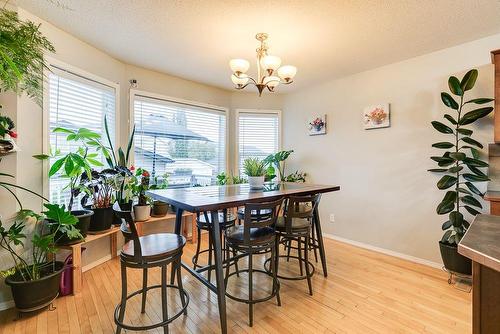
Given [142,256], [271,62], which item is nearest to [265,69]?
[271,62]

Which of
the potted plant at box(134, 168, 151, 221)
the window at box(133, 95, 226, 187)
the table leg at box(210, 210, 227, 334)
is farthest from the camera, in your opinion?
the window at box(133, 95, 226, 187)

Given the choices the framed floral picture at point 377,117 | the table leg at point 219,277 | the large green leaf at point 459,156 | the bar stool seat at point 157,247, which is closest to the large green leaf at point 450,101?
the large green leaf at point 459,156

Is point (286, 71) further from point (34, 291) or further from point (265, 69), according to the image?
point (34, 291)

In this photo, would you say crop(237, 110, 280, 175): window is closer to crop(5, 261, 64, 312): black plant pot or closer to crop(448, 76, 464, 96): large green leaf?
crop(448, 76, 464, 96): large green leaf

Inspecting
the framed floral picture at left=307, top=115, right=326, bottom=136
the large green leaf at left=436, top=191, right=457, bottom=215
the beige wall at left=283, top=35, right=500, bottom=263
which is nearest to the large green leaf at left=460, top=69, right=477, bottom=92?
the beige wall at left=283, top=35, right=500, bottom=263

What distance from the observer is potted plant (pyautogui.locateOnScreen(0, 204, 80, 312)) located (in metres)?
1.89

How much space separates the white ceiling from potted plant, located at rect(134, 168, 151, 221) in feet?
5.02

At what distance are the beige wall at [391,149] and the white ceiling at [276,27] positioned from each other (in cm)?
25

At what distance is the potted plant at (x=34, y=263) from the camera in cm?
189

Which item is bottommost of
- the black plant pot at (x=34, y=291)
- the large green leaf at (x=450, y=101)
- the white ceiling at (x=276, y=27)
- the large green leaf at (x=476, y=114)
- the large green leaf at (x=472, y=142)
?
the black plant pot at (x=34, y=291)

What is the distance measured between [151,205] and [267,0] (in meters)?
2.70

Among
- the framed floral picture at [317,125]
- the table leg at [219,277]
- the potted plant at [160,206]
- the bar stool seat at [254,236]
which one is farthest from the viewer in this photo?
the framed floral picture at [317,125]

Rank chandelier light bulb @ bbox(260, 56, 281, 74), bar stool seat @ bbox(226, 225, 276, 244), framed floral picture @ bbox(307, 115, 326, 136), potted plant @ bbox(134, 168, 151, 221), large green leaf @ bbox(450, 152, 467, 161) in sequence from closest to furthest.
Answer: bar stool seat @ bbox(226, 225, 276, 244) < chandelier light bulb @ bbox(260, 56, 281, 74) < large green leaf @ bbox(450, 152, 467, 161) < potted plant @ bbox(134, 168, 151, 221) < framed floral picture @ bbox(307, 115, 326, 136)

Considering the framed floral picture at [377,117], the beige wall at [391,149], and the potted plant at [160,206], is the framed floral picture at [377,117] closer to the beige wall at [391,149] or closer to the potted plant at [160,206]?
the beige wall at [391,149]
